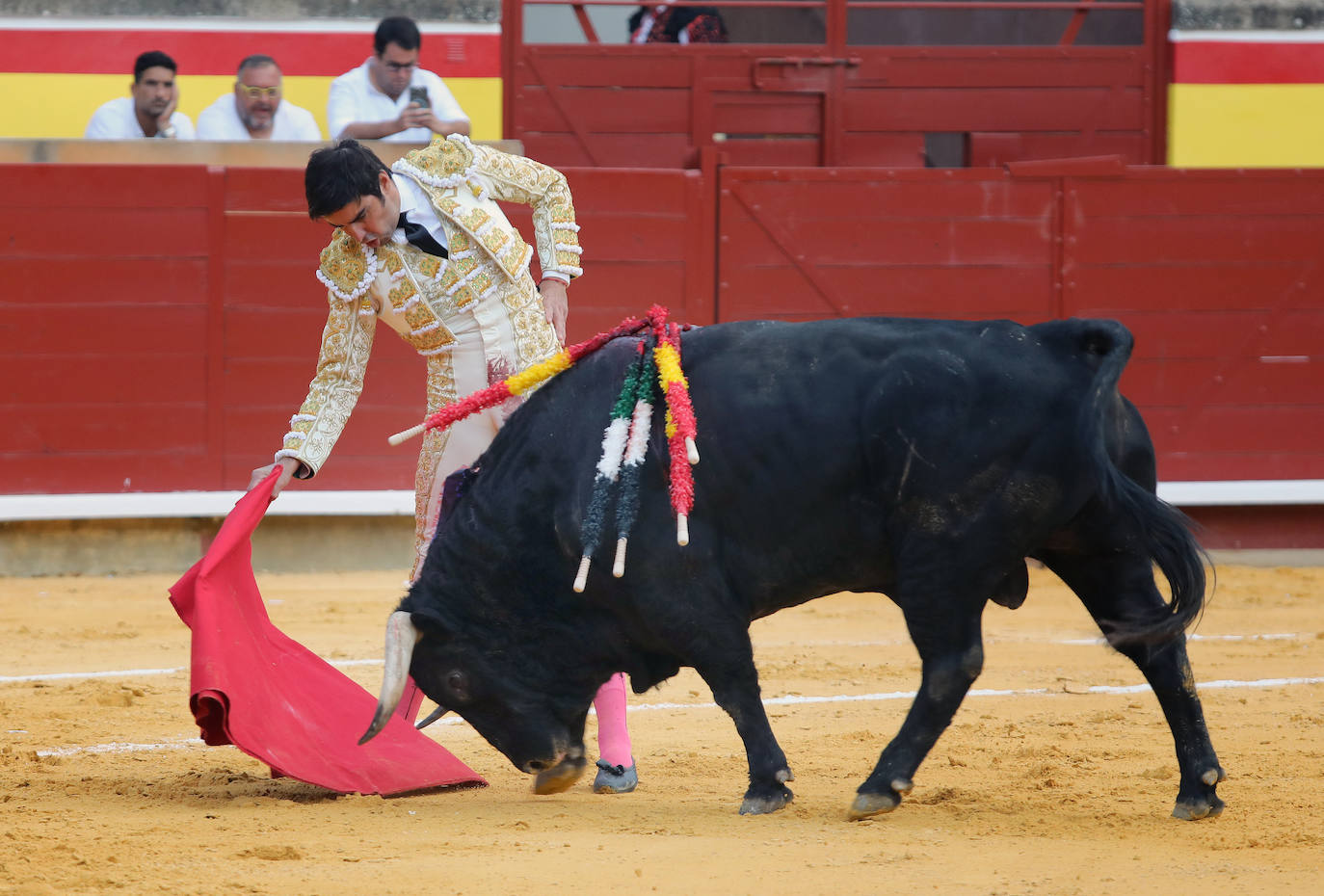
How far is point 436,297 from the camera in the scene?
3.71 metres

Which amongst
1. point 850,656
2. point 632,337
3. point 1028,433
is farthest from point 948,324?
point 850,656

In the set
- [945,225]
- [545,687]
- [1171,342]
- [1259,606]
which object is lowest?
[1259,606]

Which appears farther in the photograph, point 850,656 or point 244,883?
point 850,656

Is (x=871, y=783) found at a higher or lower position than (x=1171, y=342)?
lower

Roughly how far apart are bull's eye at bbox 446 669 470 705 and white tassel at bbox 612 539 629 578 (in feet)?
1.43

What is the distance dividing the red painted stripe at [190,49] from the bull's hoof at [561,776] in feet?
17.7

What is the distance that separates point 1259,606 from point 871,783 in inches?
161

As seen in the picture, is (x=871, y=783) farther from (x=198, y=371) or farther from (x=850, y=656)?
(x=198, y=371)

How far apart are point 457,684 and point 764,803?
674 millimetres

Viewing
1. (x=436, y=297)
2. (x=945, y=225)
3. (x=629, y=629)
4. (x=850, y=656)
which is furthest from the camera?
(x=945, y=225)

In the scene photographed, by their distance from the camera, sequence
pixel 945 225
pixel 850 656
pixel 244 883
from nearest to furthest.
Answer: pixel 244 883, pixel 850 656, pixel 945 225

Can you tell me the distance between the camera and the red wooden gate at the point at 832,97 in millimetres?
8727

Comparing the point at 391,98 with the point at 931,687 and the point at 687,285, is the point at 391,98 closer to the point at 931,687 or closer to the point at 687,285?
the point at 687,285

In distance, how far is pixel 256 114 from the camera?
7.44 metres
